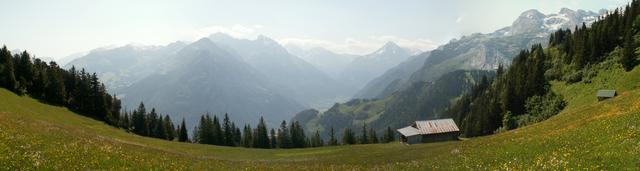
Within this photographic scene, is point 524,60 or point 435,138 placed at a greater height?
point 524,60

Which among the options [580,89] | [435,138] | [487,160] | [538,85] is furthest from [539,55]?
[487,160]

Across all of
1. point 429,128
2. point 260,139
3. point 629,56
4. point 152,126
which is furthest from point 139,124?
point 629,56

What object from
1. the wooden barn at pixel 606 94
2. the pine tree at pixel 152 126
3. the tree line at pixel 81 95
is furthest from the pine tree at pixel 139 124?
the wooden barn at pixel 606 94

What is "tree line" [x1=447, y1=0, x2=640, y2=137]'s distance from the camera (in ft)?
354

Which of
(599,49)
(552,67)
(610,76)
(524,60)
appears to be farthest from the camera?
(524,60)

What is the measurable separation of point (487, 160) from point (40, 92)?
100 metres

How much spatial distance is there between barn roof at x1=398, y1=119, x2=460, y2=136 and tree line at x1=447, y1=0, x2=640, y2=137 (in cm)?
2276

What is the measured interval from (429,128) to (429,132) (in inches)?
59.1

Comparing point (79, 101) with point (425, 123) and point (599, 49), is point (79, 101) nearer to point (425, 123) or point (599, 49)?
point (425, 123)

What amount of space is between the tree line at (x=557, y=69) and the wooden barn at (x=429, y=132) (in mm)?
22629

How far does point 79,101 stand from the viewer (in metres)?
109


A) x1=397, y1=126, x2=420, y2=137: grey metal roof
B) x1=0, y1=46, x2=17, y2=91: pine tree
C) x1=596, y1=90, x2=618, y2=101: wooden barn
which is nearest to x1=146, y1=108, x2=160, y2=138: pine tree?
x1=0, y1=46, x2=17, y2=91: pine tree

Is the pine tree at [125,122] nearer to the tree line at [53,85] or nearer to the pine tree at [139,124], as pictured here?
the pine tree at [139,124]

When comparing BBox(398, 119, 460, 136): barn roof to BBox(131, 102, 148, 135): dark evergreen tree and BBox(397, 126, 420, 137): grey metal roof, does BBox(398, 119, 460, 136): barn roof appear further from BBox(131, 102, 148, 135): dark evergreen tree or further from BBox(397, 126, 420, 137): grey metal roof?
BBox(131, 102, 148, 135): dark evergreen tree
